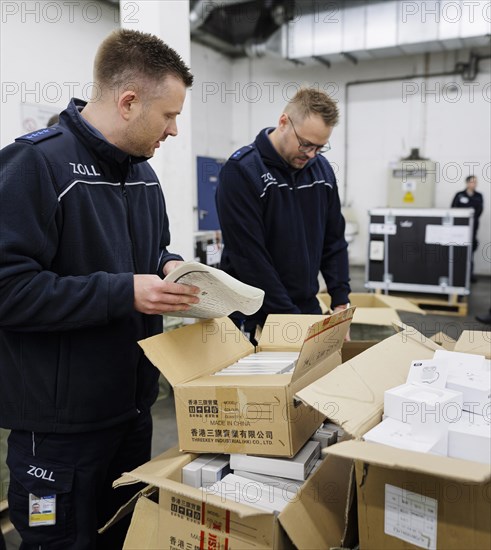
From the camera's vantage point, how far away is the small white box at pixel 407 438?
831 mm

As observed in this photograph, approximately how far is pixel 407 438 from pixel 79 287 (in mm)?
673

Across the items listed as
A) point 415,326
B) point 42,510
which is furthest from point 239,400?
point 415,326

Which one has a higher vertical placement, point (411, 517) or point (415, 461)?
point (415, 461)

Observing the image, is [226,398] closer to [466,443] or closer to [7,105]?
[466,443]

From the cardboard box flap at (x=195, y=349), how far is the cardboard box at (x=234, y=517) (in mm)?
188

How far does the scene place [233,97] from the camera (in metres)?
8.14

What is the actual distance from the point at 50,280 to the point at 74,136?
0.34 m

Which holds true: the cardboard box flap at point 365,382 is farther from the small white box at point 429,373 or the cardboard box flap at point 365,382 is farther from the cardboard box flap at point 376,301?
the cardboard box flap at point 376,301

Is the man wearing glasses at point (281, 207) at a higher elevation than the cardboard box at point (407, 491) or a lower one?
higher

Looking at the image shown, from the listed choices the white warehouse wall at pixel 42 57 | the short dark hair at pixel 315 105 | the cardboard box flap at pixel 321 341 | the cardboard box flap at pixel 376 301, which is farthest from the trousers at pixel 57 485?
the white warehouse wall at pixel 42 57

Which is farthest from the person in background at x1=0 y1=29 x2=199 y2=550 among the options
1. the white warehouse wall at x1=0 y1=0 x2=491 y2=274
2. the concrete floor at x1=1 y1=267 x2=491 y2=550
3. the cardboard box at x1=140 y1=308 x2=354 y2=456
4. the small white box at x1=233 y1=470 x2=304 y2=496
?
the white warehouse wall at x1=0 y1=0 x2=491 y2=274

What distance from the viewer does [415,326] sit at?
3.06 metres

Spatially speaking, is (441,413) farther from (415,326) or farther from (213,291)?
(415,326)

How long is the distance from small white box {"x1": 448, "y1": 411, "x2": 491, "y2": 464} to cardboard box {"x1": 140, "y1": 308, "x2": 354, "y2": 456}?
0.71 ft
